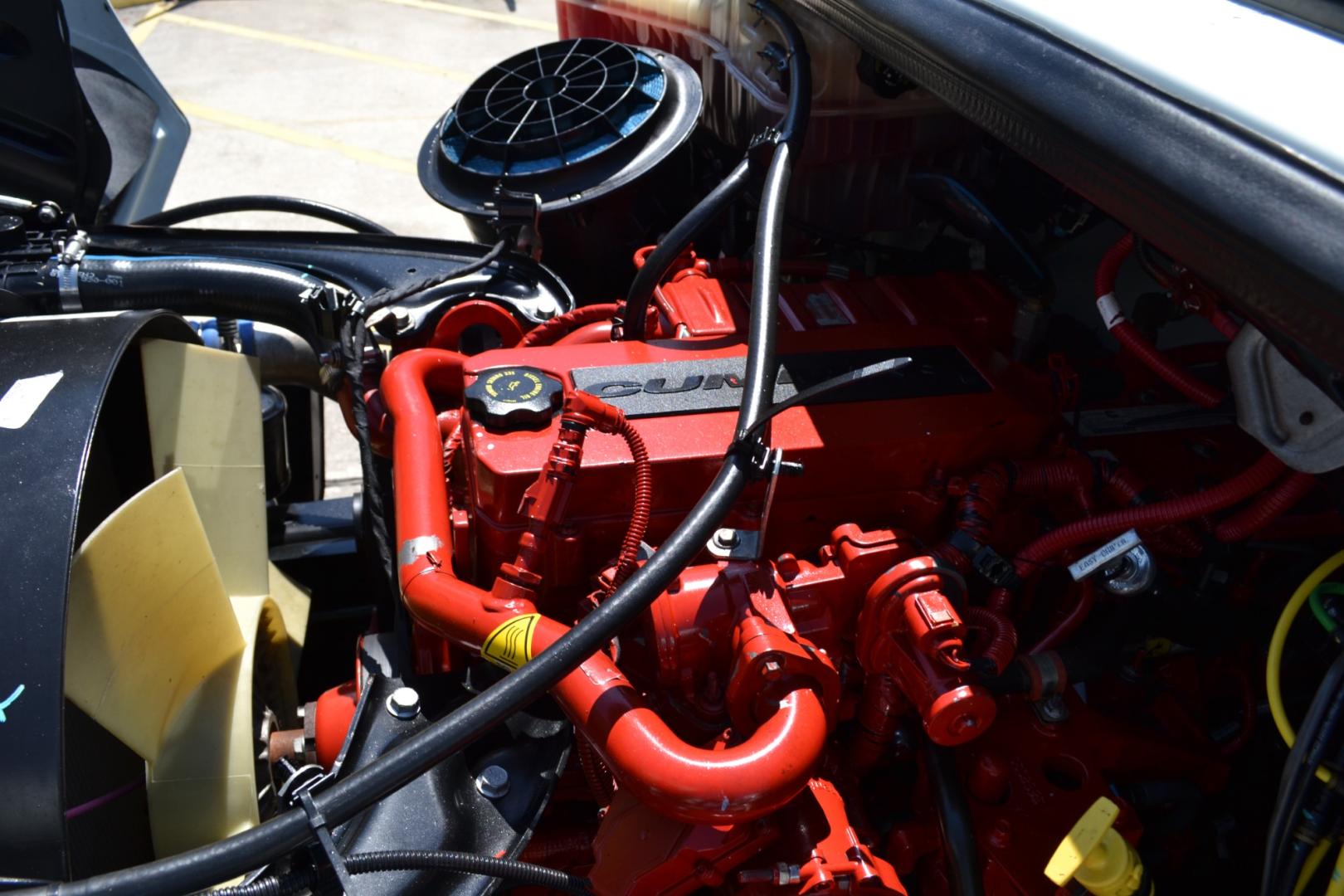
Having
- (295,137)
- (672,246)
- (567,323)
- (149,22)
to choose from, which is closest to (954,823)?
(672,246)

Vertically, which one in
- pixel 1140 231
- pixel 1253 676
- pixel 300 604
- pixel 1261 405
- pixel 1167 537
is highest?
pixel 1140 231

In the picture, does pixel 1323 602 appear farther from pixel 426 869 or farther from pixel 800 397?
pixel 426 869

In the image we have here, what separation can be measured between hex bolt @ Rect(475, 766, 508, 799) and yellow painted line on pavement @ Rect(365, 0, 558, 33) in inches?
263

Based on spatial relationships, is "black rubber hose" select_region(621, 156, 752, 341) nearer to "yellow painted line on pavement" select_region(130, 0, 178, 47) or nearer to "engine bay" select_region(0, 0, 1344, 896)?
"engine bay" select_region(0, 0, 1344, 896)

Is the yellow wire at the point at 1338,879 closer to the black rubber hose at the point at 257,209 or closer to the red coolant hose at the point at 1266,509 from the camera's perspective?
the red coolant hose at the point at 1266,509

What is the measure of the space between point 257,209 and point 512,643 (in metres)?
1.85

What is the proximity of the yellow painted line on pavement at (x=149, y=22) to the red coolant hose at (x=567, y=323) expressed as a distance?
6.36 m

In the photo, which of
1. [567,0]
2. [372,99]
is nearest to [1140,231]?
[567,0]

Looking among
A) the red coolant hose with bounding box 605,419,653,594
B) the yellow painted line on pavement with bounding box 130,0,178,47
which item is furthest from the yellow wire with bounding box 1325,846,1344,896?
the yellow painted line on pavement with bounding box 130,0,178,47

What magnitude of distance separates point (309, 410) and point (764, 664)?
1643mm

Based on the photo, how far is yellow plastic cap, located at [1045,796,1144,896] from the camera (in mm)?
1139

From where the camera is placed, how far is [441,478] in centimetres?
145

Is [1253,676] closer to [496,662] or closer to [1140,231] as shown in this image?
[1140,231]

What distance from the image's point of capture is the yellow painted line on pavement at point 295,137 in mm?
5316
